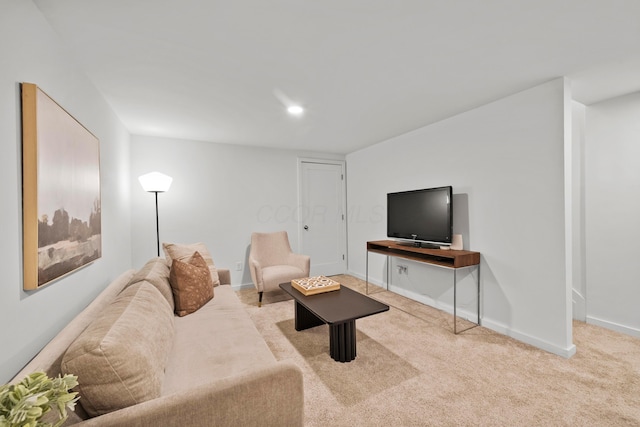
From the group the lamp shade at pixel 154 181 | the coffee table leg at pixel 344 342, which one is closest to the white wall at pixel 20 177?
the lamp shade at pixel 154 181

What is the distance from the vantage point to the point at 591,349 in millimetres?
2387

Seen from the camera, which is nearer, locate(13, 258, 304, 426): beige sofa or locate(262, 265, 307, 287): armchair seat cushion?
locate(13, 258, 304, 426): beige sofa

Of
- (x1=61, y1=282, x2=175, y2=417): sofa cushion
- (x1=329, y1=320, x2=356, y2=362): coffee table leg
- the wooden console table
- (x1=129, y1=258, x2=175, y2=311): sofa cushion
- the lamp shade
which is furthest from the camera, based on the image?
the lamp shade

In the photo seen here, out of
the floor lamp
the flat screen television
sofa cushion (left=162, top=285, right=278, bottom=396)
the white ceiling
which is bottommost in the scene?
sofa cushion (left=162, top=285, right=278, bottom=396)

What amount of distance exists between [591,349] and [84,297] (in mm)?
3988

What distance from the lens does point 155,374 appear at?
1.15 metres

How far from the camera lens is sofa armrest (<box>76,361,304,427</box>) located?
96cm

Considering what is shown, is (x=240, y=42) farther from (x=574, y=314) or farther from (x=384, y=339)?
(x=574, y=314)

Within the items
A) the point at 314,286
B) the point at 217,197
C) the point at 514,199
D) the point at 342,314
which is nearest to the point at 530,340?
the point at 514,199

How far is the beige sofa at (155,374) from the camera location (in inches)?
37.8

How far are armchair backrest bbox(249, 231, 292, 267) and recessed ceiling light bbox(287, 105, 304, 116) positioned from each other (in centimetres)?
193

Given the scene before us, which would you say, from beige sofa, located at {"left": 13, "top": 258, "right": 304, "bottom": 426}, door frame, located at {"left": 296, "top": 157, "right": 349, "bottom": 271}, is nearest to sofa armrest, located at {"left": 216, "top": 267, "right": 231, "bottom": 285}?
beige sofa, located at {"left": 13, "top": 258, "right": 304, "bottom": 426}

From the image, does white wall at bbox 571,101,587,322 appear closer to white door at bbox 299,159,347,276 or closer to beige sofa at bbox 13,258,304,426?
white door at bbox 299,159,347,276

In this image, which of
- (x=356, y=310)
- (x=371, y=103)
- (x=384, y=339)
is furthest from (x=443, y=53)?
(x=384, y=339)
